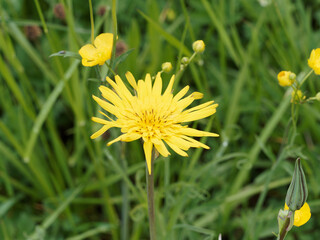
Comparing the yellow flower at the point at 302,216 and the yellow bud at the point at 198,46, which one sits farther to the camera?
the yellow bud at the point at 198,46

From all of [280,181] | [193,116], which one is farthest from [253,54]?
[193,116]

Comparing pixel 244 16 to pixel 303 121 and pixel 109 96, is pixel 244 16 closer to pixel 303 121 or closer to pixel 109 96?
pixel 303 121

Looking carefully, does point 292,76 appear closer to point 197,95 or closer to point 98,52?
point 197,95

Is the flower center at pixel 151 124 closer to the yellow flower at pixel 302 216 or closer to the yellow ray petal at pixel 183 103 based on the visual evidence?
the yellow ray petal at pixel 183 103

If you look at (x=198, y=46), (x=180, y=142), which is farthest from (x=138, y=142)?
(x=180, y=142)

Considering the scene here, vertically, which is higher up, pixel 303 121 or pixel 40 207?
pixel 303 121

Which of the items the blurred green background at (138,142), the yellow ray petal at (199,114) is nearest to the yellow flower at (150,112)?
the yellow ray petal at (199,114)
